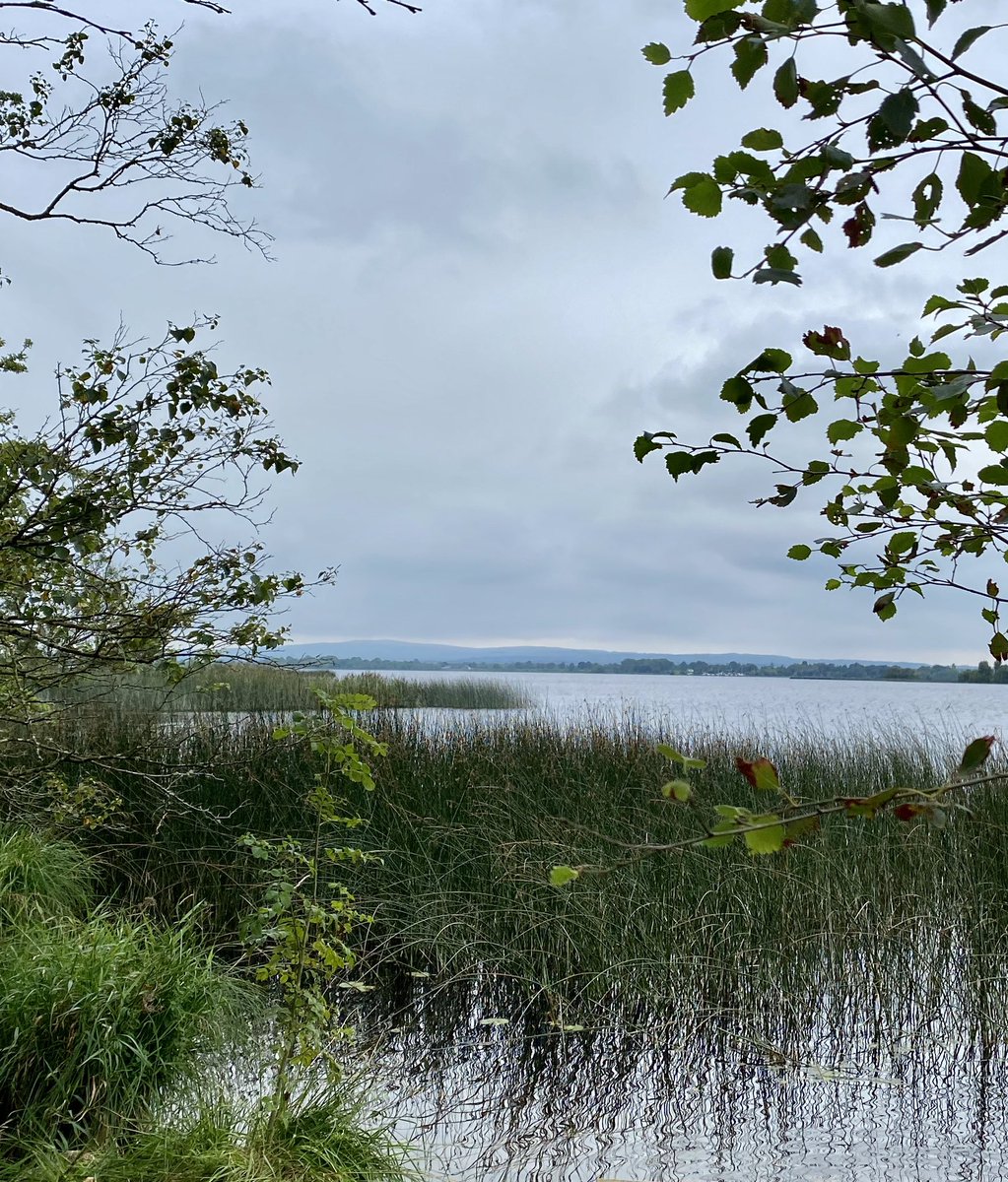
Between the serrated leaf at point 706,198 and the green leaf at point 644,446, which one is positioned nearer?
the serrated leaf at point 706,198

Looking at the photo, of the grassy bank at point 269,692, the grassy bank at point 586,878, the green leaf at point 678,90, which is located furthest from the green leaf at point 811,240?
the grassy bank at point 269,692

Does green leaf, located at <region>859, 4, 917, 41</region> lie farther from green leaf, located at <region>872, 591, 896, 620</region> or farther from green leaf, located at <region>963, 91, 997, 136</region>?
green leaf, located at <region>872, 591, 896, 620</region>

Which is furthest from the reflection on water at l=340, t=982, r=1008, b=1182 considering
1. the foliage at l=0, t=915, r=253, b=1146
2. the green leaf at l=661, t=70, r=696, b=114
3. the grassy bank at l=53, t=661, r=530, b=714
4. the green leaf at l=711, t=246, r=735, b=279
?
the grassy bank at l=53, t=661, r=530, b=714

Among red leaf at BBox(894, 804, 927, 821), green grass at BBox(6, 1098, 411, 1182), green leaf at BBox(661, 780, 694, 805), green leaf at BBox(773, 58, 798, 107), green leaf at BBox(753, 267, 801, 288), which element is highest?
green leaf at BBox(773, 58, 798, 107)

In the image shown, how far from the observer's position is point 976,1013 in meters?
3.90

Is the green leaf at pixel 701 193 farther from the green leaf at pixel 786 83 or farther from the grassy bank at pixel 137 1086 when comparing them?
the grassy bank at pixel 137 1086

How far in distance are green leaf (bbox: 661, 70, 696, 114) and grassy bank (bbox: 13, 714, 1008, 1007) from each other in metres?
3.16

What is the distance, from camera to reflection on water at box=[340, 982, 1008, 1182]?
294cm

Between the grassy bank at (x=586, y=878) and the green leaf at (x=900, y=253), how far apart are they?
3.15 m

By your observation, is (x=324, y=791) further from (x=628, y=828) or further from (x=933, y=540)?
(x=628, y=828)

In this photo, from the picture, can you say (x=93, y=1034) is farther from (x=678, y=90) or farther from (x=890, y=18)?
(x=890, y=18)

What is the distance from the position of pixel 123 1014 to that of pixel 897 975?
316 cm

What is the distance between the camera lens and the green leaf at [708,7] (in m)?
0.77

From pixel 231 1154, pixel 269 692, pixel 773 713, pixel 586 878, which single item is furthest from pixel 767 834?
pixel 773 713
